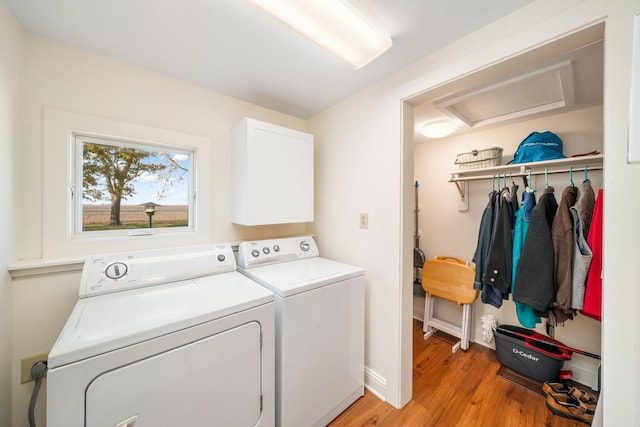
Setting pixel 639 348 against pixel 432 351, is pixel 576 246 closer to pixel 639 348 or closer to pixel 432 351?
pixel 639 348

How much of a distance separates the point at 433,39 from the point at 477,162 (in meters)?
1.33

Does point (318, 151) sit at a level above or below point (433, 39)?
below

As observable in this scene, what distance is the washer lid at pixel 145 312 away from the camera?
0.80 meters

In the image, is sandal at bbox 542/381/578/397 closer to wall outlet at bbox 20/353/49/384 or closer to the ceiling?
the ceiling

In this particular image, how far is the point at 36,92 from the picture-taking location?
1236 millimetres

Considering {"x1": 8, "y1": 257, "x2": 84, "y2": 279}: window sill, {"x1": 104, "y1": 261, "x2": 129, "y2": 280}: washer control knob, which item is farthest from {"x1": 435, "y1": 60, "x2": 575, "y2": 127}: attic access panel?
{"x1": 8, "y1": 257, "x2": 84, "y2": 279}: window sill

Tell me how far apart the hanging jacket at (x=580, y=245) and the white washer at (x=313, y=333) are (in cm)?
123

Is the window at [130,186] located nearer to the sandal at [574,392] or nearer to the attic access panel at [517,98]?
the attic access panel at [517,98]

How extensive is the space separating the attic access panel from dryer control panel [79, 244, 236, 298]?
2.08 metres

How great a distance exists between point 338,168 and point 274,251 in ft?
2.92

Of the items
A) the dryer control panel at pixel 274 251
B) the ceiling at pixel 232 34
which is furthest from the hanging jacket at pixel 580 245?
the dryer control panel at pixel 274 251

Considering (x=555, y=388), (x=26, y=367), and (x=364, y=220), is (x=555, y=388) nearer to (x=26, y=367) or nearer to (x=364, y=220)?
(x=364, y=220)

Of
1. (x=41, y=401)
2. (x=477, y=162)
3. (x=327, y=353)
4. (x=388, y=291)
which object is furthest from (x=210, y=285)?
(x=477, y=162)

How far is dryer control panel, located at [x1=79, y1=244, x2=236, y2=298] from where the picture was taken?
47.9 inches
